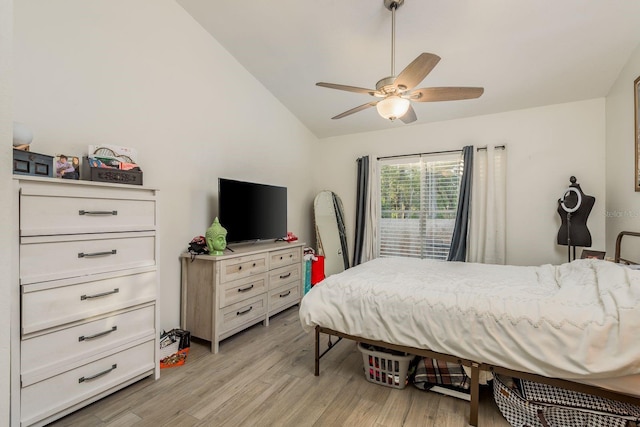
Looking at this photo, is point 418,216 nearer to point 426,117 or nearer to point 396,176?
point 396,176

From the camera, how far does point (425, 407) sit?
1.78 m

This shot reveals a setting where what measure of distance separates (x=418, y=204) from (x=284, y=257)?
6.93 feet

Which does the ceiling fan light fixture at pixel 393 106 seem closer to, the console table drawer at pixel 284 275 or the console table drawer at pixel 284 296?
the console table drawer at pixel 284 275

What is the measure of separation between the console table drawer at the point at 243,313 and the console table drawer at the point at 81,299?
704mm

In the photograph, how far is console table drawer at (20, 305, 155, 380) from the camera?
149cm

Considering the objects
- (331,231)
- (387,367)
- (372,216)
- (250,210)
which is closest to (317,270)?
(331,231)

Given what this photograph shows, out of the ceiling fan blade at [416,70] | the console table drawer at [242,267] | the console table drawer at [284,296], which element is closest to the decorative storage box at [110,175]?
the console table drawer at [242,267]

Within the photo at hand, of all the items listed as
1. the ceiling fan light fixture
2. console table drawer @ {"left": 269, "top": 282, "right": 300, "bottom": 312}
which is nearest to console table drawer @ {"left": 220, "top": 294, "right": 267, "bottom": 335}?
console table drawer @ {"left": 269, "top": 282, "right": 300, "bottom": 312}

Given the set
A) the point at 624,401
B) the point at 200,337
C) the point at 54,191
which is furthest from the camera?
the point at 200,337

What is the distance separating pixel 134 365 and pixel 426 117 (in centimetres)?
406

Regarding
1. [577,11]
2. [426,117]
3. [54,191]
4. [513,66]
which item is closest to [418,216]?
[426,117]

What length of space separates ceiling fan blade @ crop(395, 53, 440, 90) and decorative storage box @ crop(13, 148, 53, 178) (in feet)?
6.98

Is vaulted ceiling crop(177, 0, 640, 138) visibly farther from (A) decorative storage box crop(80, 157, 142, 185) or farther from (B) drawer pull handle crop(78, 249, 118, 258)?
(B) drawer pull handle crop(78, 249, 118, 258)

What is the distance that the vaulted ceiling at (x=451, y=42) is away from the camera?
2350 millimetres
